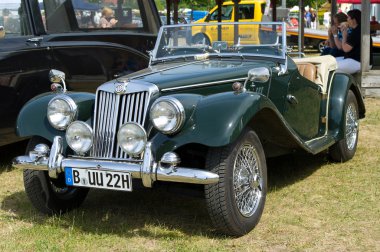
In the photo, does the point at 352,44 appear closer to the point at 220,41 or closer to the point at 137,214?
the point at 220,41

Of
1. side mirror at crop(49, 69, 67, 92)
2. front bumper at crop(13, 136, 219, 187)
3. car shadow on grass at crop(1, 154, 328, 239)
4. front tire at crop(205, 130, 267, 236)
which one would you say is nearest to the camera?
front bumper at crop(13, 136, 219, 187)

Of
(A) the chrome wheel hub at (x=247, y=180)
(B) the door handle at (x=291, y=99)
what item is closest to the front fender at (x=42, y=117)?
(A) the chrome wheel hub at (x=247, y=180)

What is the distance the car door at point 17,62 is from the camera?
548 centimetres

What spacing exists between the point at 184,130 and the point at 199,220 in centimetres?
83

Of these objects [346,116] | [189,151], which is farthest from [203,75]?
[346,116]

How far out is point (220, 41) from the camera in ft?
16.7

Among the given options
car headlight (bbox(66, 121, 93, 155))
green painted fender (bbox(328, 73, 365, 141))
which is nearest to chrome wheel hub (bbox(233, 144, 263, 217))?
car headlight (bbox(66, 121, 93, 155))

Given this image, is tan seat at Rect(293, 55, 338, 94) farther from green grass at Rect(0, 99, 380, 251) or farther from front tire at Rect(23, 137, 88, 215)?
front tire at Rect(23, 137, 88, 215)

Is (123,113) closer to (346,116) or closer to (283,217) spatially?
(283,217)

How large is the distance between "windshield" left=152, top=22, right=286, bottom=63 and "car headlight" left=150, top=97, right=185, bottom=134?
139 centimetres

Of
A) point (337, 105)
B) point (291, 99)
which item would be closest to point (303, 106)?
point (291, 99)

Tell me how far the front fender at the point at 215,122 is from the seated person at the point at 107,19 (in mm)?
3389

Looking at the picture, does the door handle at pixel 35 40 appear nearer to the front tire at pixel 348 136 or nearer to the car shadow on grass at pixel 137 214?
the car shadow on grass at pixel 137 214

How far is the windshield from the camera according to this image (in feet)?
16.4
